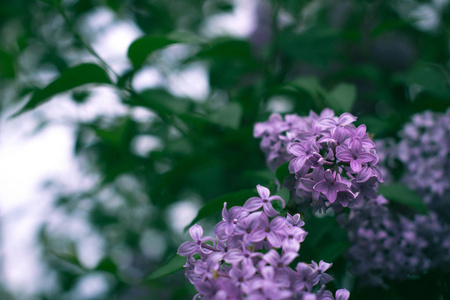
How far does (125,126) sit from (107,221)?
774 millimetres

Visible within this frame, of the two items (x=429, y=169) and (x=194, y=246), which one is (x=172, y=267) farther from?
(x=429, y=169)

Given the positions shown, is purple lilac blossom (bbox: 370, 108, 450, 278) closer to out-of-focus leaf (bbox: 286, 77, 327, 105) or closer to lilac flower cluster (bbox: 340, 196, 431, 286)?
lilac flower cluster (bbox: 340, 196, 431, 286)

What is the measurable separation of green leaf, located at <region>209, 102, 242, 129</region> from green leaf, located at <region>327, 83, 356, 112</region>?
0.60ft

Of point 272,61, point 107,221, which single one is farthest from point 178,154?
point 107,221

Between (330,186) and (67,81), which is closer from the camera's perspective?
(330,186)

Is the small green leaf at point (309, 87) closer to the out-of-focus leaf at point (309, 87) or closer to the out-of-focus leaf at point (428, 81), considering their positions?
the out-of-focus leaf at point (309, 87)

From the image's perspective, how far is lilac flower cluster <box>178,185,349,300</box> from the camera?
1.43 feet

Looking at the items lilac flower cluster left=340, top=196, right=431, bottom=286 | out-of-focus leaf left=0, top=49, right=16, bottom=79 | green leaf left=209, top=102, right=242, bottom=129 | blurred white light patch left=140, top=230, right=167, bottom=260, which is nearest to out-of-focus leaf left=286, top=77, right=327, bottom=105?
green leaf left=209, top=102, right=242, bottom=129

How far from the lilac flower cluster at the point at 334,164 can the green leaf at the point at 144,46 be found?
287mm

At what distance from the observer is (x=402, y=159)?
85 centimetres

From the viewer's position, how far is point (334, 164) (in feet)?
1.77

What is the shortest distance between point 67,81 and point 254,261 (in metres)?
0.47

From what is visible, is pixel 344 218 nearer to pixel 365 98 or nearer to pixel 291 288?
pixel 291 288

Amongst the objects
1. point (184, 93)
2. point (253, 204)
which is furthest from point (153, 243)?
point (253, 204)
